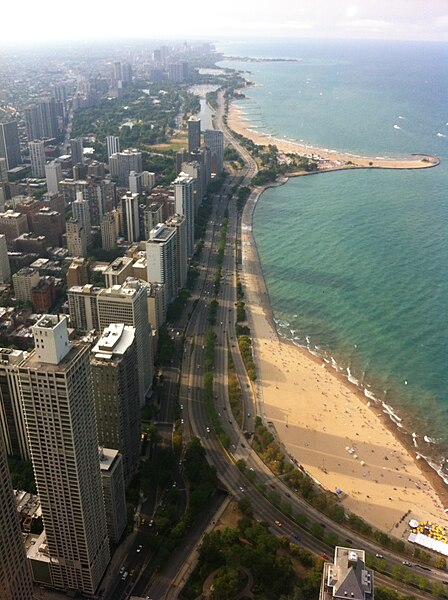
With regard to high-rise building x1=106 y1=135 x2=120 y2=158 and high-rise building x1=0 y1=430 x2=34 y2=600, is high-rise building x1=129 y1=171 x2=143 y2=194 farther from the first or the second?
high-rise building x1=0 y1=430 x2=34 y2=600

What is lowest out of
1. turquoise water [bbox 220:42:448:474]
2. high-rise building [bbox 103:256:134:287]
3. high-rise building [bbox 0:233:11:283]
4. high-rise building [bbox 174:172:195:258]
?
turquoise water [bbox 220:42:448:474]

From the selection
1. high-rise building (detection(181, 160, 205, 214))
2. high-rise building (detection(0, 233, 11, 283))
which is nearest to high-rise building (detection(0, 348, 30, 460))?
high-rise building (detection(0, 233, 11, 283))

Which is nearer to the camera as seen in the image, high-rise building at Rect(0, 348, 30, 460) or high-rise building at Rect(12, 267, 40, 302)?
high-rise building at Rect(0, 348, 30, 460)

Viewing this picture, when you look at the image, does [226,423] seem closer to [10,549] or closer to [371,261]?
[10,549]

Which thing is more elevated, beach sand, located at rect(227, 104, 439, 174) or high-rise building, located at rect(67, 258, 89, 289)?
high-rise building, located at rect(67, 258, 89, 289)

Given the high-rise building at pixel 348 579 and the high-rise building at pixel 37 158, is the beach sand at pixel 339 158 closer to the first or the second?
the high-rise building at pixel 37 158

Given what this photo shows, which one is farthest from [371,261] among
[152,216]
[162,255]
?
[162,255]
